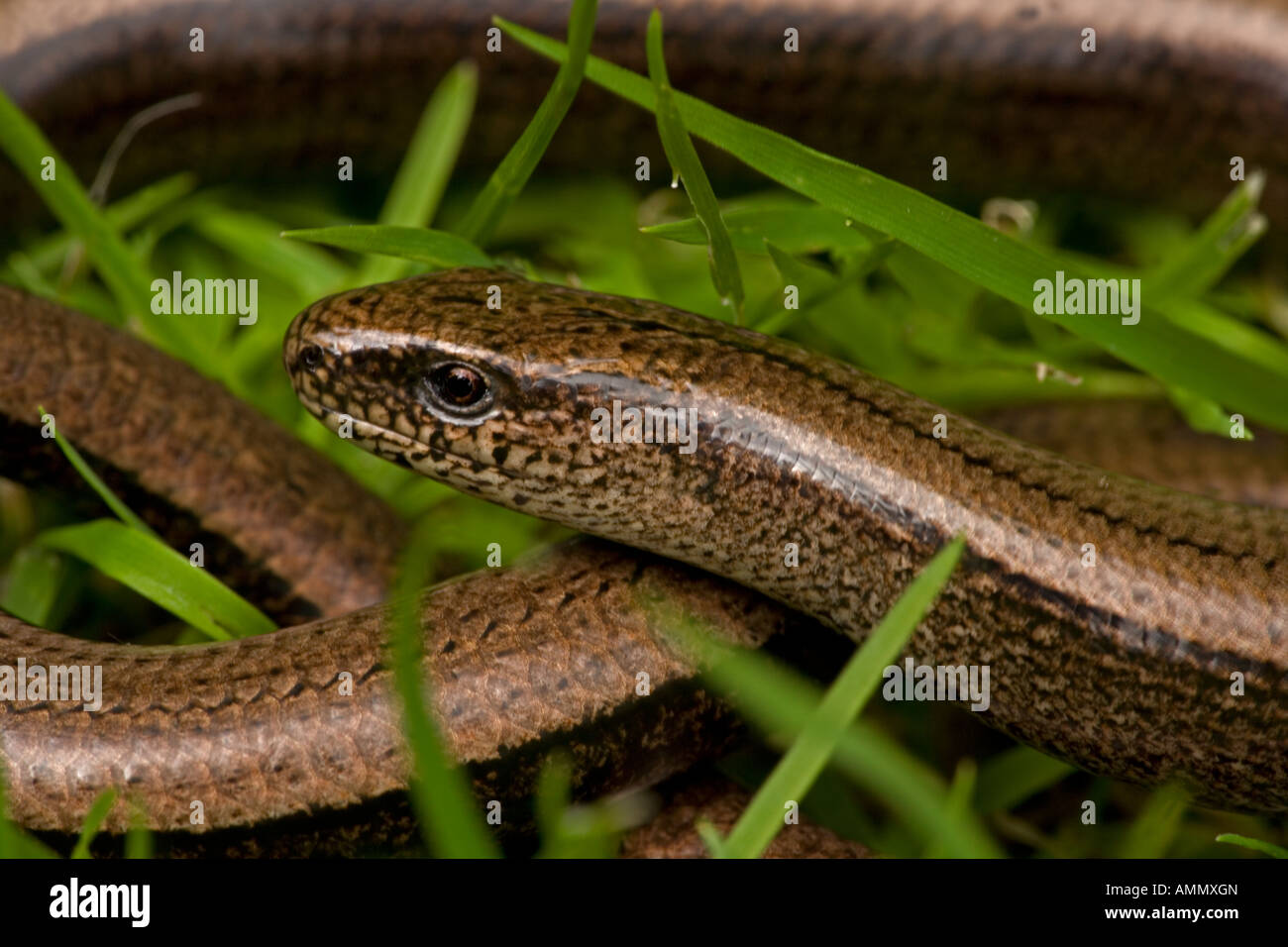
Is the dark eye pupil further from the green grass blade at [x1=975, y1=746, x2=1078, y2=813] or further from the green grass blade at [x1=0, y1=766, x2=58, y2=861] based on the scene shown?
the green grass blade at [x1=975, y1=746, x2=1078, y2=813]

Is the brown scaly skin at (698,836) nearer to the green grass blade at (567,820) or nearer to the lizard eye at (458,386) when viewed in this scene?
the green grass blade at (567,820)

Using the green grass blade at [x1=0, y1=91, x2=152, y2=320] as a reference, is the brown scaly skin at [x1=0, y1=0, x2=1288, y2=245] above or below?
above

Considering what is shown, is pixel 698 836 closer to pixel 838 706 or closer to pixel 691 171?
pixel 838 706

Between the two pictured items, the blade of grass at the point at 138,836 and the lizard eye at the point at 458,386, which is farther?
the lizard eye at the point at 458,386

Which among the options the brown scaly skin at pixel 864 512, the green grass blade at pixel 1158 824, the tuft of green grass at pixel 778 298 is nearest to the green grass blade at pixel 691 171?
the tuft of green grass at pixel 778 298

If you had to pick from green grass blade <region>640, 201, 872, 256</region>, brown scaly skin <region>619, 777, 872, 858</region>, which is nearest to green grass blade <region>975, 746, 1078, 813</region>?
brown scaly skin <region>619, 777, 872, 858</region>
